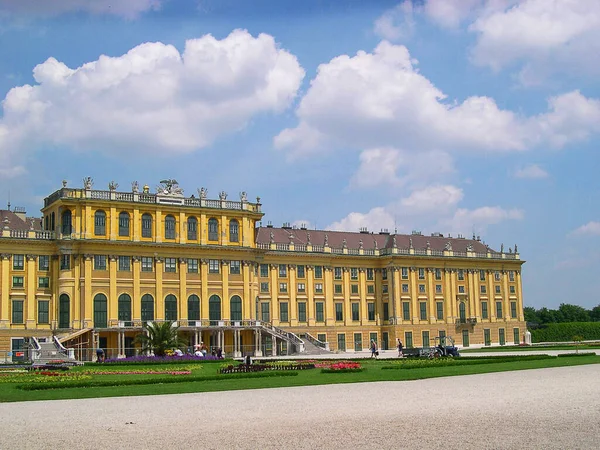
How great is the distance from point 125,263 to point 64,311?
6722 millimetres

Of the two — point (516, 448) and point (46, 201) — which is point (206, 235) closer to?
point (46, 201)

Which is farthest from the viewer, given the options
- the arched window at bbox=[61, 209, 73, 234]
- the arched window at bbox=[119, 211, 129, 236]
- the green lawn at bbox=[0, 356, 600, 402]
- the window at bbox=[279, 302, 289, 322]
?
the window at bbox=[279, 302, 289, 322]

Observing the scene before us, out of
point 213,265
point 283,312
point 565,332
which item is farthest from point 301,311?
point 565,332

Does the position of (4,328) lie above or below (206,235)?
below

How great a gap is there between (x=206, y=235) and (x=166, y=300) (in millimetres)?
7245

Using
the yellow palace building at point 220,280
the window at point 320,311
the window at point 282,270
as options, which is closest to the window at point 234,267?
the yellow palace building at point 220,280

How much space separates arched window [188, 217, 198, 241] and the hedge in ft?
164

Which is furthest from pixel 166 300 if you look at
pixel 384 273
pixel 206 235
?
pixel 384 273

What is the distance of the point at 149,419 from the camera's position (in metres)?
19.5

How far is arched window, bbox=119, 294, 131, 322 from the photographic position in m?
68.0

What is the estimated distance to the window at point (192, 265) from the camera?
71750 millimetres

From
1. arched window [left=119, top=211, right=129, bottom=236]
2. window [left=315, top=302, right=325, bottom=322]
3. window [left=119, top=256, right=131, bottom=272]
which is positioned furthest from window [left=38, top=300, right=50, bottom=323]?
window [left=315, top=302, right=325, bottom=322]

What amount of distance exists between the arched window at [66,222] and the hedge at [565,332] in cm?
6131

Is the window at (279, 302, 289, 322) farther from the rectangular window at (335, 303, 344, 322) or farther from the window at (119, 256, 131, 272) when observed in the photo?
the window at (119, 256, 131, 272)
